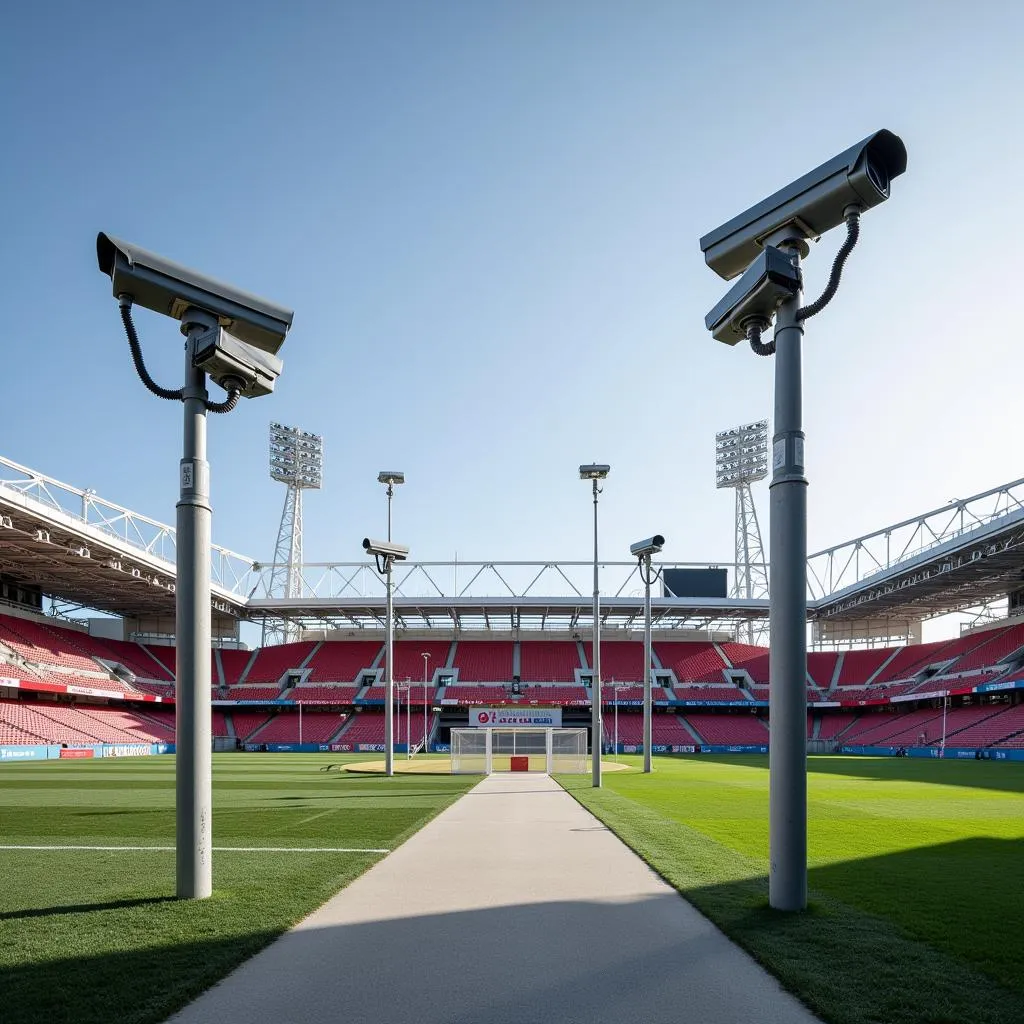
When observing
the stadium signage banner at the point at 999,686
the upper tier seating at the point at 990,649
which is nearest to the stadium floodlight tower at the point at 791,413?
the stadium signage banner at the point at 999,686

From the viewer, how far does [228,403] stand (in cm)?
894

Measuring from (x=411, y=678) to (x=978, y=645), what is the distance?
133 ft

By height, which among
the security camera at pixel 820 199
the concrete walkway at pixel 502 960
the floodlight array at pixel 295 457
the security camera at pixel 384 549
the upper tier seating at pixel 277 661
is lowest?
the upper tier seating at pixel 277 661

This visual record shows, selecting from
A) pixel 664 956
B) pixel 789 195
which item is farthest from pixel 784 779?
pixel 789 195

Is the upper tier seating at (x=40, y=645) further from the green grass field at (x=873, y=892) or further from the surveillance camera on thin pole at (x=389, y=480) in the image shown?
the green grass field at (x=873, y=892)

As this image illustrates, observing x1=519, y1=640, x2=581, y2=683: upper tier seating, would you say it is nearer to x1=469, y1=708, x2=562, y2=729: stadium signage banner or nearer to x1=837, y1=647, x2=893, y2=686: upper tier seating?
x1=837, y1=647, x2=893, y2=686: upper tier seating

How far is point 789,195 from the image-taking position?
26.3 feet

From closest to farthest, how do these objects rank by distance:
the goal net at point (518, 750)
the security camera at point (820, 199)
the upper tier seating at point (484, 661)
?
the security camera at point (820, 199) < the goal net at point (518, 750) < the upper tier seating at point (484, 661)

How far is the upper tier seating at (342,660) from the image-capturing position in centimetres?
6862

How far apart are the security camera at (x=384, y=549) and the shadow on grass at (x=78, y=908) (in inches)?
748

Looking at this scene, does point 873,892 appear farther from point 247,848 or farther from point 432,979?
point 247,848

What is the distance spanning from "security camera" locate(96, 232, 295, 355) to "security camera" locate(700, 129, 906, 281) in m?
4.72

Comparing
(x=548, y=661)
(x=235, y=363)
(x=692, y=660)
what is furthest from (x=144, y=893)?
(x=692, y=660)

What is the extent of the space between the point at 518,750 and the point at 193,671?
26276 mm
